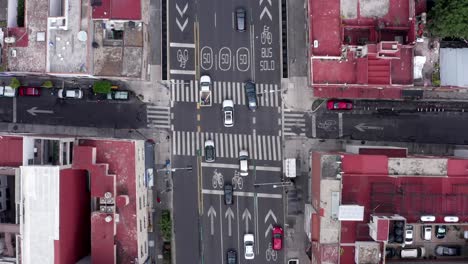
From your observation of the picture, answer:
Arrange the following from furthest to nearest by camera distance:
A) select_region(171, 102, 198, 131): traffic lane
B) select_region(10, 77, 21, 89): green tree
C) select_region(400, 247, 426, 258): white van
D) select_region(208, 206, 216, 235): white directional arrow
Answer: select_region(208, 206, 216, 235): white directional arrow → select_region(171, 102, 198, 131): traffic lane → select_region(10, 77, 21, 89): green tree → select_region(400, 247, 426, 258): white van

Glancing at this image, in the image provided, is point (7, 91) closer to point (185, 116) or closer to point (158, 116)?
point (158, 116)

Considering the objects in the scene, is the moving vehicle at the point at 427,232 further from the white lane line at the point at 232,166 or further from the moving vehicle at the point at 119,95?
the moving vehicle at the point at 119,95

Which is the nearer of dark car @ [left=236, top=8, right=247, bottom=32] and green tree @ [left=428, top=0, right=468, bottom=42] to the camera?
green tree @ [left=428, top=0, right=468, bottom=42]

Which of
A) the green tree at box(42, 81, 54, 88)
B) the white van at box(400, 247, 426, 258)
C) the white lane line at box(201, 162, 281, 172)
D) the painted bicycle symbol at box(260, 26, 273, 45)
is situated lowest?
the white van at box(400, 247, 426, 258)

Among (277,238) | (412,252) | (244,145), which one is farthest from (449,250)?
(244,145)

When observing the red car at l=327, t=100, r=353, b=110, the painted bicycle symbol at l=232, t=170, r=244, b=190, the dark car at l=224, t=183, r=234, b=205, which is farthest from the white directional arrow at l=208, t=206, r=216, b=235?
the red car at l=327, t=100, r=353, b=110

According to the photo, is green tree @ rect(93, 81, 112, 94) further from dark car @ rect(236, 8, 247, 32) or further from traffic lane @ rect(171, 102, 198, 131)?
dark car @ rect(236, 8, 247, 32)

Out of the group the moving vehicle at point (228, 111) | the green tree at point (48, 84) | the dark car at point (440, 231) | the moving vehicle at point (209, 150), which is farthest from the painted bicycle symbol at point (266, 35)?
the dark car at point (440, 231)
